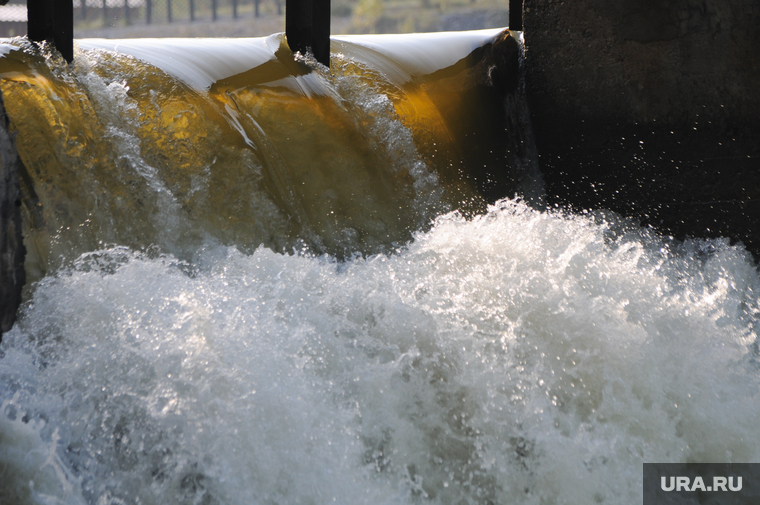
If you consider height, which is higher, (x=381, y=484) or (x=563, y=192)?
(x=563, y=192)

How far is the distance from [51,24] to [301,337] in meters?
1.83

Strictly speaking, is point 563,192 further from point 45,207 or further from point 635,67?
point 45,207

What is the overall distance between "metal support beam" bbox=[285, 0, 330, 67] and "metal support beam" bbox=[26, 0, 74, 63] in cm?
111

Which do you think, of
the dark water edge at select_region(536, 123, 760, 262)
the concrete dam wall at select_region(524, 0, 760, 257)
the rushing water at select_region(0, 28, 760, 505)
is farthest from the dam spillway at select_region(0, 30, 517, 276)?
the dark water edge at select_region(536, 123, 760, 262)

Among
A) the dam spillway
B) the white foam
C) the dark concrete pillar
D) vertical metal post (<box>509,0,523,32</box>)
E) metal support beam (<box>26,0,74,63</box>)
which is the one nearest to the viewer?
the white foam

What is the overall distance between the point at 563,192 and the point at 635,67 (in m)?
0.81

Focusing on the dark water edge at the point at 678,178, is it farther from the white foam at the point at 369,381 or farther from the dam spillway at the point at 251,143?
the white foam at the point at 369,381

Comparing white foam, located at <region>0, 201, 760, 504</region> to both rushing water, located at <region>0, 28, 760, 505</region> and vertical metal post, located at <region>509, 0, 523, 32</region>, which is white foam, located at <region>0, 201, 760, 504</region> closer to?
rushing water, located at <region>0, 28, 760, 505</region>

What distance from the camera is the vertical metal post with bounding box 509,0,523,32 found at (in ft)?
13.4

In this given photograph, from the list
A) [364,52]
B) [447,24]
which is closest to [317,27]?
[364,52]

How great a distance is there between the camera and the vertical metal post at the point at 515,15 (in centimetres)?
408

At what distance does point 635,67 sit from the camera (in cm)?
347

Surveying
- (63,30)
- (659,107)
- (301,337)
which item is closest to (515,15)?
(659,107)

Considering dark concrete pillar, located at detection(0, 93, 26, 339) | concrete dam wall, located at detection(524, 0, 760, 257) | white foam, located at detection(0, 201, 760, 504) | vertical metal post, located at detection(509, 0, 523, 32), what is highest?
vertical metal post, located at detection(509, 0, 523, 32)
